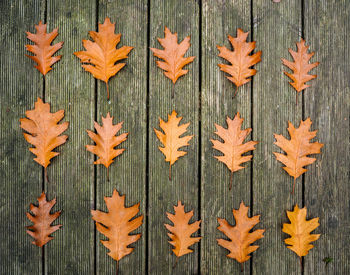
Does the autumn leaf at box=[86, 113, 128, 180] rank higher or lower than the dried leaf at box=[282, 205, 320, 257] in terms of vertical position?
higher

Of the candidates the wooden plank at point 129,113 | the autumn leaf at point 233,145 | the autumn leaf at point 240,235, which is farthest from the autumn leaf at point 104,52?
the autumn leaf at point 240,235

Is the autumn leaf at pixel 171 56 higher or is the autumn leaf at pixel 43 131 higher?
the autumn leaf at pixel 171 56

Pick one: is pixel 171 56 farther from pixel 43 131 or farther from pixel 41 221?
pixel 41 221

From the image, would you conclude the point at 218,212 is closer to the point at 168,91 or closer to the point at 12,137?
the point at 168,91

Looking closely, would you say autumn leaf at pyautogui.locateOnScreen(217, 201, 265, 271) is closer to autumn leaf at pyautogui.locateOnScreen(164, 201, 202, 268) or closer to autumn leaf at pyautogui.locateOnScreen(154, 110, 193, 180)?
autumn leaf at pyautogui.locateOnScreen(164, 201, 202, 268)

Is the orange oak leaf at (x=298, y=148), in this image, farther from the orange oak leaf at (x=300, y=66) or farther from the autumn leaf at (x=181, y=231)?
the autumn leaf at (x=181, y=231)

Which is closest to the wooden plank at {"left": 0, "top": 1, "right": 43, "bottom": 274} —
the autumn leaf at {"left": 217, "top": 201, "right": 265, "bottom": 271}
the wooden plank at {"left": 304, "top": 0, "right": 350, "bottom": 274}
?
the autumn leaf at {"left": 217, "top": 201, "right": 265, "bottom": 271}

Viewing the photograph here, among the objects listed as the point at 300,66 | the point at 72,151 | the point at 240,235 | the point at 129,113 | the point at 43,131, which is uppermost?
the point at 300,66

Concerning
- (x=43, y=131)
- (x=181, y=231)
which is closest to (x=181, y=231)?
(x=181, y=231)
